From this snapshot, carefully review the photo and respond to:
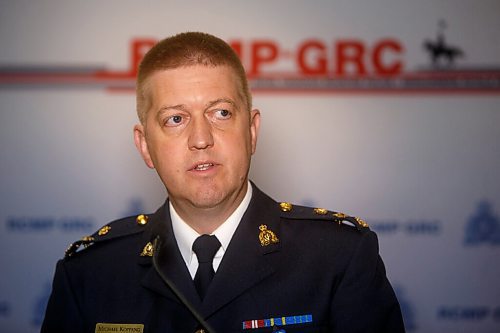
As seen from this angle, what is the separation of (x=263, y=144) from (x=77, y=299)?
156 centimetres

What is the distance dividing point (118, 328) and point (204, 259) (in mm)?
281

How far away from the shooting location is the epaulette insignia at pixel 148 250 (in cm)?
158

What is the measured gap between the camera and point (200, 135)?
4.71 feet

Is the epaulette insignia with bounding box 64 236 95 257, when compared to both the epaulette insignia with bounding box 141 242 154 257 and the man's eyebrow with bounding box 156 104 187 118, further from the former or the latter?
the man's eyebrow with bounding box 156 104 187 118

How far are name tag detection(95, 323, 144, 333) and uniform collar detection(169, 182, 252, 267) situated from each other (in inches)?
7.8

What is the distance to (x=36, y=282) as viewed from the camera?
3.09 m

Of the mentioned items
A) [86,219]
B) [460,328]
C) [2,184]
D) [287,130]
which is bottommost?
[460,328]

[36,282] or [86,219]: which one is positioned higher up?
[86,219]

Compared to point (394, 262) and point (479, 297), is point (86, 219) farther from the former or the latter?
point (479, 297)

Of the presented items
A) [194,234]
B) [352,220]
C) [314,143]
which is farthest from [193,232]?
[314,143]

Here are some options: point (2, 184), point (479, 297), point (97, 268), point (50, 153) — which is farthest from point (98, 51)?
point (479, 297)

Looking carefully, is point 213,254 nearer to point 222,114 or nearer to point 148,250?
point 148,250

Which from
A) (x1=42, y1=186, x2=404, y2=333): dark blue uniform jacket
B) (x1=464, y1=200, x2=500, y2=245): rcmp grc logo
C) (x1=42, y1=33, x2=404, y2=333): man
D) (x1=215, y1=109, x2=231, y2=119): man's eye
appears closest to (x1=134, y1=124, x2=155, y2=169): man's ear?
(x1=42, y1=33, x2=404, y2=333): man

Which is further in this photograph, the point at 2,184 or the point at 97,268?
the point at 2,184
